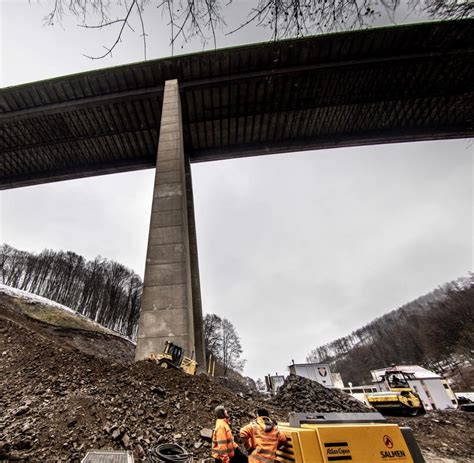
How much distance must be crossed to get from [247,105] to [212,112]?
2303 mm

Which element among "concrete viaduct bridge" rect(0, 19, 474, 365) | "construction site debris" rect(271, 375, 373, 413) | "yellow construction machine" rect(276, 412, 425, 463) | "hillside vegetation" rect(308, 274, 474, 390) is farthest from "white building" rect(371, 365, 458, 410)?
"yellow construction machine" rect(276, 412, 425, 463)

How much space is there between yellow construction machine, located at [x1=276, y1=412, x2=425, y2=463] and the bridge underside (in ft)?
51.5

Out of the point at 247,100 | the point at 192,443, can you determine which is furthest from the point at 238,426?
the point at 247,100

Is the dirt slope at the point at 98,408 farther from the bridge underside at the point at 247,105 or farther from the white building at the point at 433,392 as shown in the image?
the white building at the point at 433,392

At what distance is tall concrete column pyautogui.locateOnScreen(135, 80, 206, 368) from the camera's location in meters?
9.53

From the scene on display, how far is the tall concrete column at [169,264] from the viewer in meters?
9.53

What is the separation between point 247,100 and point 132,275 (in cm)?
4636

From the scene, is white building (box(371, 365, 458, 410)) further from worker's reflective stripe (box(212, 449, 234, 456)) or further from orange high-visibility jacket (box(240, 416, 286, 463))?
orange high-visibility jacket (box(240, 416, 286, 463))

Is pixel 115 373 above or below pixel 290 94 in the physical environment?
below

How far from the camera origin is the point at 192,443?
4.67 m

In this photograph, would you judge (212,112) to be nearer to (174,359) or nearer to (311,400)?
(174,359)

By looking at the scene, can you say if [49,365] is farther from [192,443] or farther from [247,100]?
[247,100]

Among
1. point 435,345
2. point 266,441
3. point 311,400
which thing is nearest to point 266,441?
point 266,441

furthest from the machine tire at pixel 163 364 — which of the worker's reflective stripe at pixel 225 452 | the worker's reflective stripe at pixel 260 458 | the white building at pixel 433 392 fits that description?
the white building at pixel 433 392
